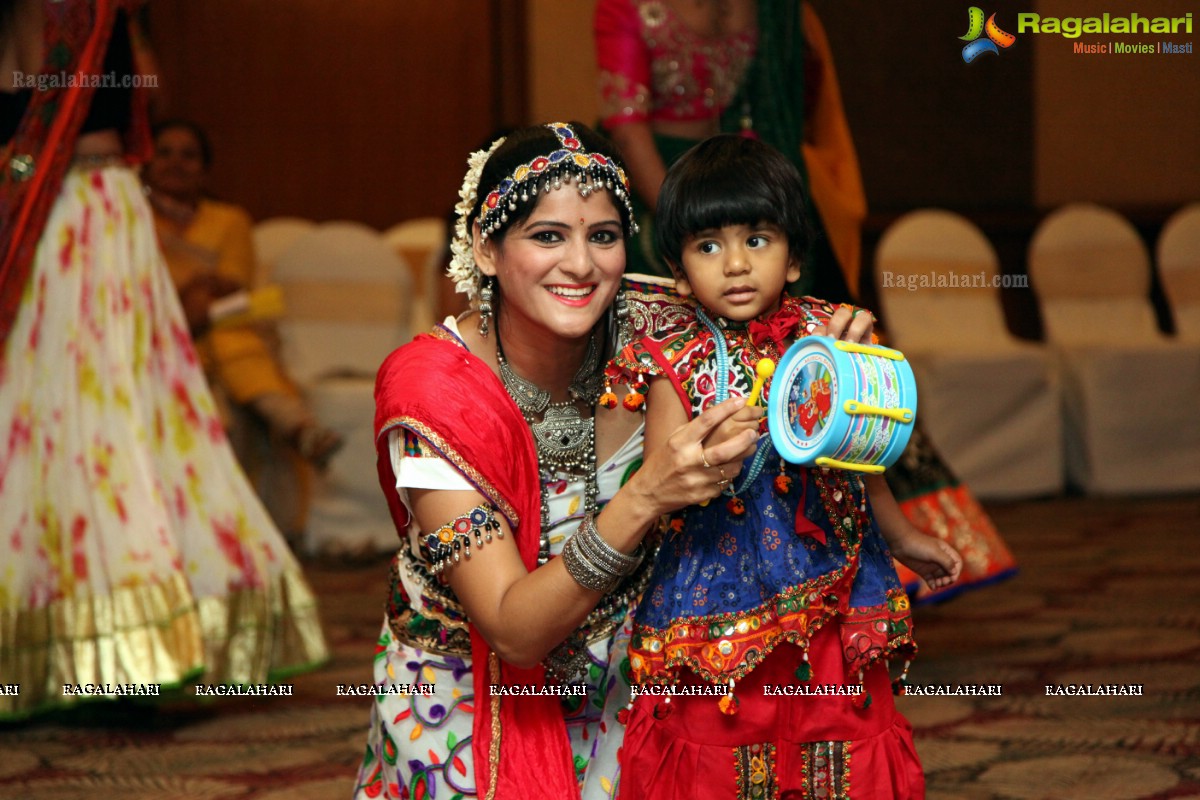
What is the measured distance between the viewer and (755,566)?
1.62 meters

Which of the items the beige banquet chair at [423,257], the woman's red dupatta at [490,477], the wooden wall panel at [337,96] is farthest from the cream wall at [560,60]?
the woman's red dupatta at [490,477]

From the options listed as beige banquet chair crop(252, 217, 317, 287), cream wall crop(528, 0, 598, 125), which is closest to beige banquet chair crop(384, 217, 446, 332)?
beige banquet chair crop(252, 217, 317, 287)

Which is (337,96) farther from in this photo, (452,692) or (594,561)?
(594,561)

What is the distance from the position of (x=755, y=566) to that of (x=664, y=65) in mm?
1409

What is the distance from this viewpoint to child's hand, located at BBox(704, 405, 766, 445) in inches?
56.9

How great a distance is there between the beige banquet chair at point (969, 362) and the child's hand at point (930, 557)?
353 cm

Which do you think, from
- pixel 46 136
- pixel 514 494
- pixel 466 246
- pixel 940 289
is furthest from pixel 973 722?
pixel 940 289

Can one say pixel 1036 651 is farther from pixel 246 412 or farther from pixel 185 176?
pixel 185 176

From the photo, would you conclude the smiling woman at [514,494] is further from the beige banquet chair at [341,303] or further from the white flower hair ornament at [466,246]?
the beige banquet chair at [341,303]

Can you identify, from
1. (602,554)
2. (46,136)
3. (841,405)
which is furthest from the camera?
(46,136)

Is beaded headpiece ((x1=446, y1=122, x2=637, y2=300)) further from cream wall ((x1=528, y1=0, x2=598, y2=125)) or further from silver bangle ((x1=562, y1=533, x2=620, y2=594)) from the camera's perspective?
cream wall ((x1=528, y1=0, x2=598, y2=125))

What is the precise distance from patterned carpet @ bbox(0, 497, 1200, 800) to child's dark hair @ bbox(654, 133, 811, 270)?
3.60ft

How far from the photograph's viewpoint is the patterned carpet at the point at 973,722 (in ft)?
7.87

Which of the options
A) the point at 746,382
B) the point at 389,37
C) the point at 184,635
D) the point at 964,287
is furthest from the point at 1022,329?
the point at 746,382
